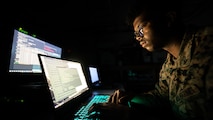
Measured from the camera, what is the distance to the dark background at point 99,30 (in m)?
2.67

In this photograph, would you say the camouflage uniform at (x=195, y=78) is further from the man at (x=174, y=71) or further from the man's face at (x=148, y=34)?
the man's face at (x=148, y=34)

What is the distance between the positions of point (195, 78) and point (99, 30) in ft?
12.0

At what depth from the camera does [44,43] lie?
1.33m

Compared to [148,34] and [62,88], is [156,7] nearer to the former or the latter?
[148,34]

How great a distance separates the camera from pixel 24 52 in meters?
1.04

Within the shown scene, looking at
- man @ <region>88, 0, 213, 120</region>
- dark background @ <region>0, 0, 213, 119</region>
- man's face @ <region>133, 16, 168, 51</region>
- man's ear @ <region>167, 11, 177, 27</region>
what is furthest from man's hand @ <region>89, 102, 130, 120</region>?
A: dark background @ <region>0, 0, 213, 119</region>

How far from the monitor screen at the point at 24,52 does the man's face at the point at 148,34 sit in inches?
29.5

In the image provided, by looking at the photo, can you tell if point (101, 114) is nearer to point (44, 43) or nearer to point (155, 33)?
point (155, 33)

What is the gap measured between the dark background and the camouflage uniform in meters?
1.38

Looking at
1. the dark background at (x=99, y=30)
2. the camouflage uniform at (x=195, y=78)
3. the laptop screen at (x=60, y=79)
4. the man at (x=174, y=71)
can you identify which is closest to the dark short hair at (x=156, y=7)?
the man at (x=174, y=71)

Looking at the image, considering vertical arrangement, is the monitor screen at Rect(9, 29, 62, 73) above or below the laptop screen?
above

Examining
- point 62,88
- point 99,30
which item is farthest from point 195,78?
point 99,30

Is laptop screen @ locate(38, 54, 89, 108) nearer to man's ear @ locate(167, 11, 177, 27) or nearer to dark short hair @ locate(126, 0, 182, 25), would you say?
dark short hair @ locate(126, 0, 182, 25)

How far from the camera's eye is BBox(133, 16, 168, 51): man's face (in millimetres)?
1026
